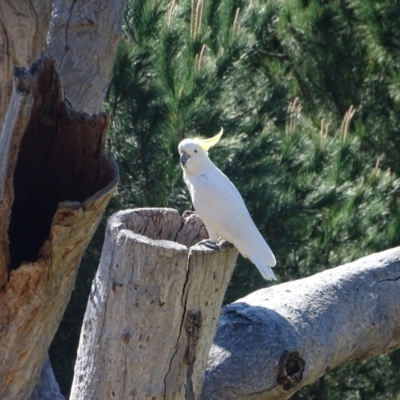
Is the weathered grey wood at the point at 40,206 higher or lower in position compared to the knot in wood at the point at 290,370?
higher

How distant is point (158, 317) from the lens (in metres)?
1.45

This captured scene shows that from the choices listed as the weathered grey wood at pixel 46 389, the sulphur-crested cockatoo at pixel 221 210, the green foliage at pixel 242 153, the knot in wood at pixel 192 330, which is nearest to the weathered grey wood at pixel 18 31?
the sulphur-crested cockatoo at pixel 221 210

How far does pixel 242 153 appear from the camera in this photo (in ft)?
10.0

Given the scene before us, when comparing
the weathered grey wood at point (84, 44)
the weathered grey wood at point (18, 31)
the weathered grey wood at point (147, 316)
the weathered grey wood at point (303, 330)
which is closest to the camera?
the weathered grey wood at point (147, 316)

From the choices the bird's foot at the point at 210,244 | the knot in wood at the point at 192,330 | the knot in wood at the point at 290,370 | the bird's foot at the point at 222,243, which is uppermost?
the bird's foot at the point at 210,244

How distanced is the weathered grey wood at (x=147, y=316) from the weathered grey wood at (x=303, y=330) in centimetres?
34

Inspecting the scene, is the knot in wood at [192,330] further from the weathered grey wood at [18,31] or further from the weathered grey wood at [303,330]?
the weathered grey wood at [18,31]

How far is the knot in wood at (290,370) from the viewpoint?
1894 millimetres

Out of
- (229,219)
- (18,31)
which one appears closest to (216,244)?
(229,219)

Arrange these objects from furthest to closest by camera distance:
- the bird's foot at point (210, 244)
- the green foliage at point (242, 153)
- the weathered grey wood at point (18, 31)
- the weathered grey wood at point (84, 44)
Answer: the green foliage at point (242, 153), the weathered grey wood at point (84, 44), the weathered grey wood at point (18, 31), the bird's foot at point (210, 244)

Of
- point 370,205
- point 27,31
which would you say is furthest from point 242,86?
point 27,31

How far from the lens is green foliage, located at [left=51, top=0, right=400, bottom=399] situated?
297 cm

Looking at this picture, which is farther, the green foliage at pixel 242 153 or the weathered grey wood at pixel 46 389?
the green foliage at pixel 242 153

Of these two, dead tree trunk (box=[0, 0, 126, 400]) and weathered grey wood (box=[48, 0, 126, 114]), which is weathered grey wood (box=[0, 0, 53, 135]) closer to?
weathered grey wood (box=[48, 0, 126, 114])
